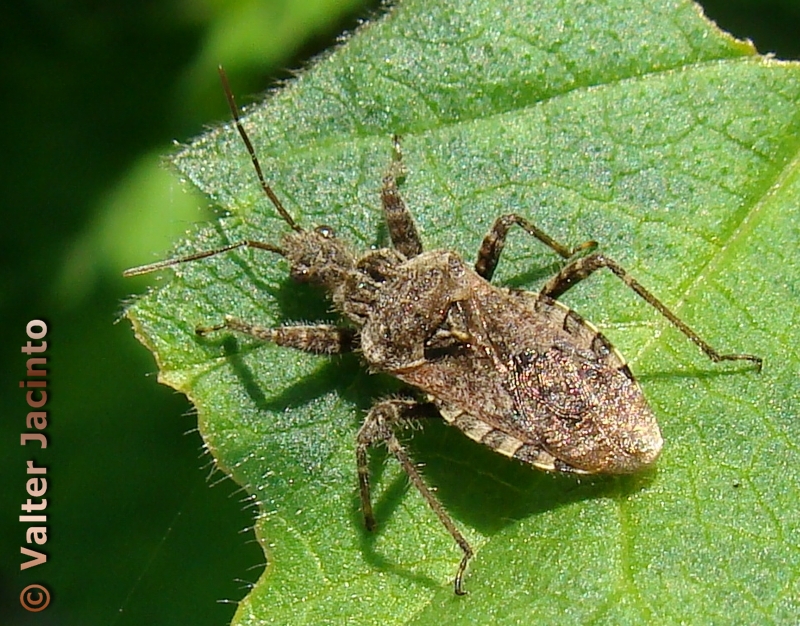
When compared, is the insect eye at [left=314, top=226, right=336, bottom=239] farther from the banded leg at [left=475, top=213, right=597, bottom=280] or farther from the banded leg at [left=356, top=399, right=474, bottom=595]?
the banded leg at [left=356, top=399, right=474, bottom=595]

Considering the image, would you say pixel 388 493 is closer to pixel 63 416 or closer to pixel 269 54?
pixel 63 416

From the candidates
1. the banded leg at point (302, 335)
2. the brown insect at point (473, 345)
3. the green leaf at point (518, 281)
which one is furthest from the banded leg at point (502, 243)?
the banded leg at point (302, 335)

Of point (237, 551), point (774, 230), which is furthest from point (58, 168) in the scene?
point (774, 230)

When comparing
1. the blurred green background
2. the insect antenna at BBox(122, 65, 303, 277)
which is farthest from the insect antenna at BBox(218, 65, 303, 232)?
the blurred green background

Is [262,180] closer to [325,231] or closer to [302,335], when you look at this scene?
[325,231]

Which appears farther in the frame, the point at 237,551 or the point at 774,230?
the point at 237,551

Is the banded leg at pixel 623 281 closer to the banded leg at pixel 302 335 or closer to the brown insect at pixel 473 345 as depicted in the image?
the brown insect at pixel 473 345

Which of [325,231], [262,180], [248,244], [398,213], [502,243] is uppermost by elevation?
[262,180]


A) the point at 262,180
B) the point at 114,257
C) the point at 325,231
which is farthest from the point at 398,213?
the point at 114,257
